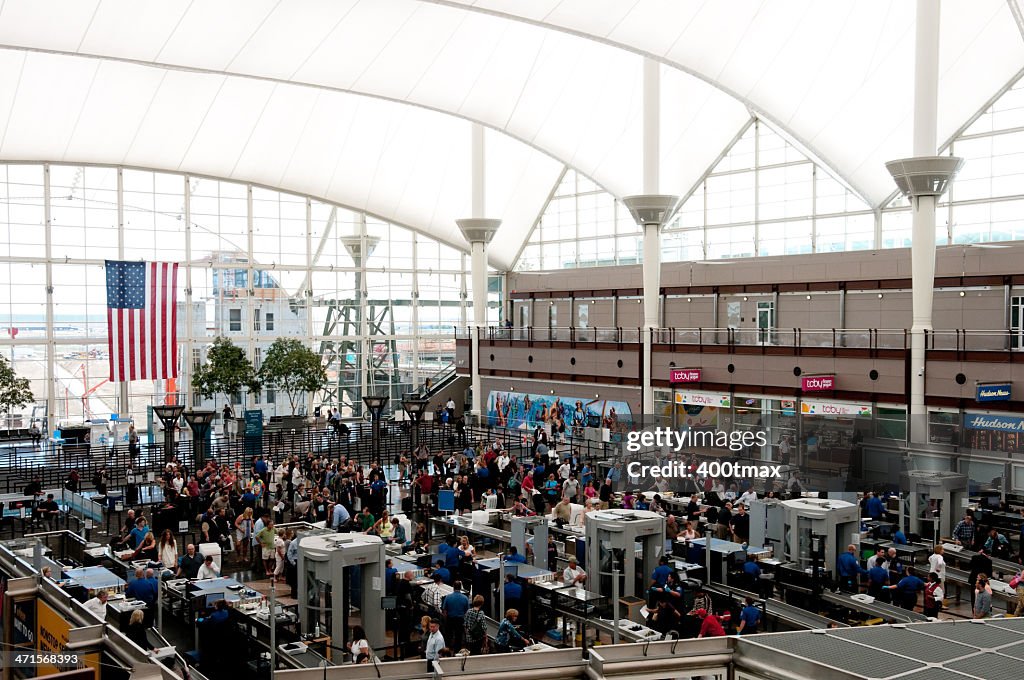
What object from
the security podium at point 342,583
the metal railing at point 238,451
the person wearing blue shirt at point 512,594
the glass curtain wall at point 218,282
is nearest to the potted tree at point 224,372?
the metal railing at point 238,451

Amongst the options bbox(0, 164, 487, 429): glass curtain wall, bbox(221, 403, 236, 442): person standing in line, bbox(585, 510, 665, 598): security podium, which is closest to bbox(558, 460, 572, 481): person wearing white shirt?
bbox(585, 510, 665, 598): security podium

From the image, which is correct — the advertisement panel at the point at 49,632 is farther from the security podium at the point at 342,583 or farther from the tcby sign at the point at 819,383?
the tcby sign at the point at 819,383

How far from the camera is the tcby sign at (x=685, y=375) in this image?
3044 centimetres

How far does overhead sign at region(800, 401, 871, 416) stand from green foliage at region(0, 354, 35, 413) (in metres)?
26.9

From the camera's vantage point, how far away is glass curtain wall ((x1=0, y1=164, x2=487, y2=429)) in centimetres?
3772

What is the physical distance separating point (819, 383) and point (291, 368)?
21.4 metres

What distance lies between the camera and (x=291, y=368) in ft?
127

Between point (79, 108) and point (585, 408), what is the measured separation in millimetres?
22206

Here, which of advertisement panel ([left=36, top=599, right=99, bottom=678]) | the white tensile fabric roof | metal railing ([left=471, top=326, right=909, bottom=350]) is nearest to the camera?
advertisement panel ([left=36, top=599, right=99, bottom=678])

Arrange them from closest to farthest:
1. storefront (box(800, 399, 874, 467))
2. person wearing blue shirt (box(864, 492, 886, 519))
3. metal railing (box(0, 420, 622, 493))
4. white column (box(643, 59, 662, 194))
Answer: storefront (box(800, 399, 874, 467)) → person wearing blue shirt (box(864, 492, 886, 519)) → metal railing (box(0, 420, 622, 493)) → white column (box(643, 59, 662, 194))

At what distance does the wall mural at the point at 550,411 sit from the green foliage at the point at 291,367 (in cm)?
735

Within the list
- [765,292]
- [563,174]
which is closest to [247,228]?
[563,174]

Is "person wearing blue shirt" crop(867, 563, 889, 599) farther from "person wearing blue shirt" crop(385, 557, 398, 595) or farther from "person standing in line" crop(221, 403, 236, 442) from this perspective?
"person standing in line" crop(221, 403, 236, 442)

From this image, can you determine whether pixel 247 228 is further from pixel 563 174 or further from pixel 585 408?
pixel 585 408
